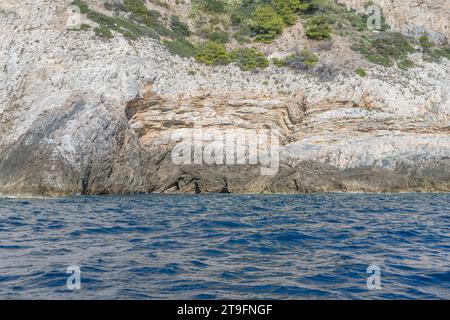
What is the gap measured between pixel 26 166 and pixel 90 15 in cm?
1238

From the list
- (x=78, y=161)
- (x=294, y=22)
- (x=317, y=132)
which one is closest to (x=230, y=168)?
(x=317, y=132)

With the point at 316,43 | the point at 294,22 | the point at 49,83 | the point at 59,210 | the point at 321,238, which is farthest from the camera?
the point at 294,22

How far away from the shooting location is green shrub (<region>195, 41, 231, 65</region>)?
106 feet

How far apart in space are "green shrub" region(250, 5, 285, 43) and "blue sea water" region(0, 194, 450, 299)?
891 inches

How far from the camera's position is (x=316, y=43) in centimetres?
3541

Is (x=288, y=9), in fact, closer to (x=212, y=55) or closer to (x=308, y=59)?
(x=308, y=59)

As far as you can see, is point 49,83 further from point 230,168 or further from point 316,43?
point 316,43

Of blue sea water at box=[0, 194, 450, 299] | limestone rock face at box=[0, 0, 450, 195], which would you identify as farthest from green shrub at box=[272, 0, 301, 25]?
blue sea water at box=[0, 194, 450, 299]

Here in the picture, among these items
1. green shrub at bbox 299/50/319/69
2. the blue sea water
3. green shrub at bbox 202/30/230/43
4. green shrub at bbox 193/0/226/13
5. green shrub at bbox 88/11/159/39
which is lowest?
the blue sea water

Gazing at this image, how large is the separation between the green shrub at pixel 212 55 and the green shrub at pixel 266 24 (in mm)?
4903

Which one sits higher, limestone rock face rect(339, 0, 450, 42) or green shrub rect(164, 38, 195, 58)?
limestone rock face rect(339, 0, 450, 42)

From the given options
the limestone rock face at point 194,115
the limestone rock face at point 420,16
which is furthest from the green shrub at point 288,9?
the limestone rock face at point 194,115

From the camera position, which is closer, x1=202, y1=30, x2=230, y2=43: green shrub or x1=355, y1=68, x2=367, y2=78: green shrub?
x1=355, y1=68, x2=367, y2=78: green shrub

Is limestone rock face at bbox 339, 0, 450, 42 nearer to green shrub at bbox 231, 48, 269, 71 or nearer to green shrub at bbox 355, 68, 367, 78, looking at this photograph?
green shrub at bbox 355, 68, 367, 78
